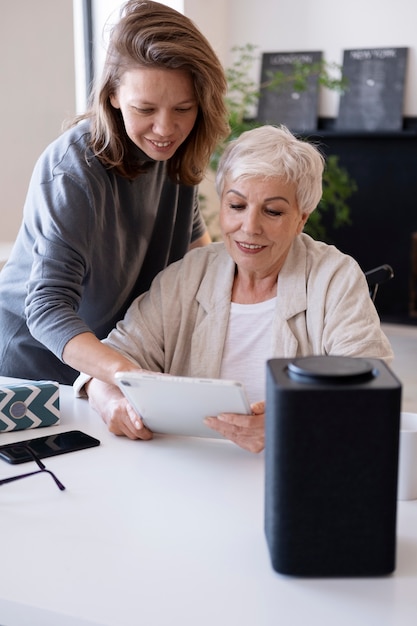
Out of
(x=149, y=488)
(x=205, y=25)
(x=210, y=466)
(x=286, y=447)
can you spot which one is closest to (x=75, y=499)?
(x=149, y=488)

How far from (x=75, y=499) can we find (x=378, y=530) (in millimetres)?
523

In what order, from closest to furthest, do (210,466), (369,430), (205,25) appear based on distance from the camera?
(369,430) < (210,466) < (205,25)

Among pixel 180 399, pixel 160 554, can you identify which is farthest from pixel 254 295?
pixel 160 554

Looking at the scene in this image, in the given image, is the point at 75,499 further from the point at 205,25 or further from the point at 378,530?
the point at 205,25

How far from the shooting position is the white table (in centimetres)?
106

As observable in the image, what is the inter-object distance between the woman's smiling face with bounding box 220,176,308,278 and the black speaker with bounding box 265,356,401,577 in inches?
30.3

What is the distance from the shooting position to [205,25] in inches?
209

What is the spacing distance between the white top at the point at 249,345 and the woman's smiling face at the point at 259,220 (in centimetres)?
10

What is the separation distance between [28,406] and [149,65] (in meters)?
0.77

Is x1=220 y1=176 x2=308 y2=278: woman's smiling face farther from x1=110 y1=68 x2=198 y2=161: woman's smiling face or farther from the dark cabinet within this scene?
the dark cabinet

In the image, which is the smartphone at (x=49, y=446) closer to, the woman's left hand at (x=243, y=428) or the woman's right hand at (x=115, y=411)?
the woman's right hand at (x=115, y=411)

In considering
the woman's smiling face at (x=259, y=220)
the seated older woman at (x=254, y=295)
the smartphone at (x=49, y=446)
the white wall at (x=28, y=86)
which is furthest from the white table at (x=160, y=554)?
the white wall at (x=28, y=86)

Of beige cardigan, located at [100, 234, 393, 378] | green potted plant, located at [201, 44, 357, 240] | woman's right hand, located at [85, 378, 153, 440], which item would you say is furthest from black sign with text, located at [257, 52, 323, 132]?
woman's right hand, located at [85, 378, 153, 440]

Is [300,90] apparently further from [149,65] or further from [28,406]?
[28,406]
